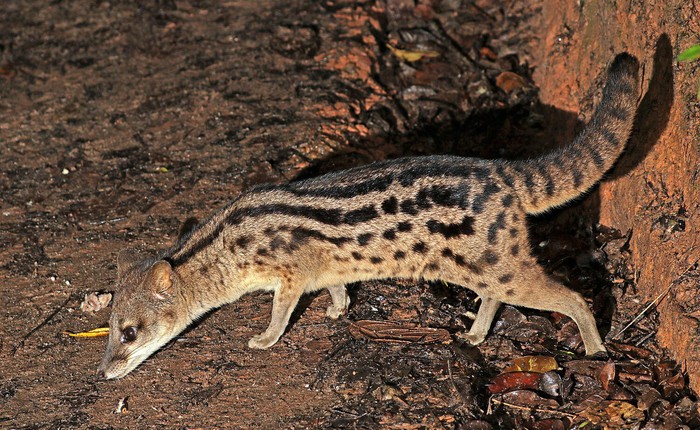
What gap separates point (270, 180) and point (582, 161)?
3451 millimetres

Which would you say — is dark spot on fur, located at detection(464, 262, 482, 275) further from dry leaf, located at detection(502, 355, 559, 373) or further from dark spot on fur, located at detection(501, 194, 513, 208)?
dry leaf, located at detection(502, 355, 559, 373)

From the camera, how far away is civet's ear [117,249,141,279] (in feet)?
23.7

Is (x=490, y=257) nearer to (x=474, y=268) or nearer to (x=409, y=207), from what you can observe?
(x=474, y=268)

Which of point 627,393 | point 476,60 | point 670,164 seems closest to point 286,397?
point 627,393

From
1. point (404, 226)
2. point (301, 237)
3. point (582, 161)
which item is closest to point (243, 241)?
point (301, 237)

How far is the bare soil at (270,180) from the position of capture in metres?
6.31

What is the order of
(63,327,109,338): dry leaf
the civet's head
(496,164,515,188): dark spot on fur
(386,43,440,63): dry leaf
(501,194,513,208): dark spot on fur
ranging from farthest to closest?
(386,43,440,63): dry leaf → (63,327,109,338): dry leaf → the civet's head → (496,164,515,188): dark spot on fur → (501,194,513,208): dark spot on fur

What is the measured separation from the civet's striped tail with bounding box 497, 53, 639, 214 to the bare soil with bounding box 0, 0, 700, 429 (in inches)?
46.7

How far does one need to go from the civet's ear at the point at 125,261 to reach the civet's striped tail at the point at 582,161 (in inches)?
129

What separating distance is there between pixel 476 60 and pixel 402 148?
2.06 metres

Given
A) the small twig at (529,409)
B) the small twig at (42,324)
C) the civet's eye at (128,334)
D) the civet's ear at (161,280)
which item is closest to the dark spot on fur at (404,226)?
the small twig at (529,409)

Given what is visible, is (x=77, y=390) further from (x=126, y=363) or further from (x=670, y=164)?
(x=670, y=164)

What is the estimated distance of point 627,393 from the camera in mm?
6328

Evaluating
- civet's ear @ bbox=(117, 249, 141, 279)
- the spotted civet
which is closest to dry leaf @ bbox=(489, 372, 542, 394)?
the spotted civet
